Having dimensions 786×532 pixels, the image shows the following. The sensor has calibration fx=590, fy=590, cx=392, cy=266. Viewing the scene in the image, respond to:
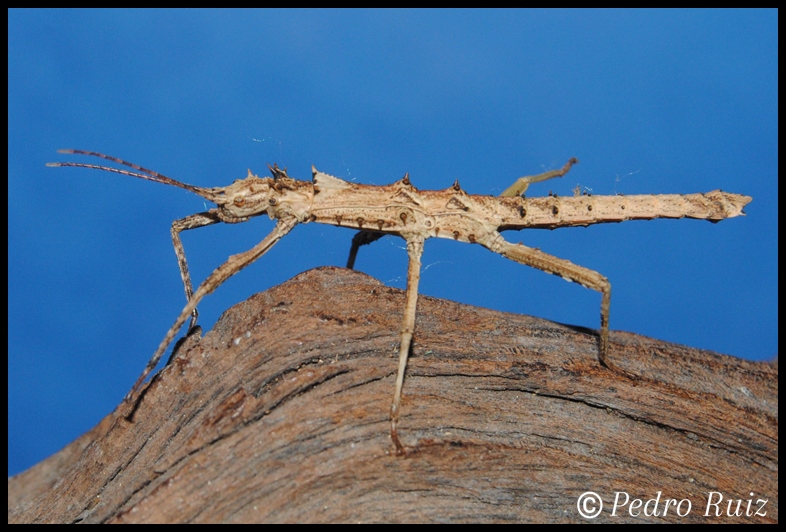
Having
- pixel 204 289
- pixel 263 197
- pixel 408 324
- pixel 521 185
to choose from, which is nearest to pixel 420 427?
pixel 408 324

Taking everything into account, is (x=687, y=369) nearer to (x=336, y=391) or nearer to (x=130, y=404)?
(x=336, y=391)

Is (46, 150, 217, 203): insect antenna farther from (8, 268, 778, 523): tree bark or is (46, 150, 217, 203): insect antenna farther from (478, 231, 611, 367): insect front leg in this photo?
(478, 231, 611, 367): insect front leg

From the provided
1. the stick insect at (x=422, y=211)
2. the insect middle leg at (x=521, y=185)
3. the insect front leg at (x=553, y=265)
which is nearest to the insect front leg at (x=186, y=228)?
the stick insect at (x=422, y=211)

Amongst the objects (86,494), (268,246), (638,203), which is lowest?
(86,494)

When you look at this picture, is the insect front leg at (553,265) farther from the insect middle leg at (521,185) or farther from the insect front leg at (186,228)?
the insect front leg at (186,228)

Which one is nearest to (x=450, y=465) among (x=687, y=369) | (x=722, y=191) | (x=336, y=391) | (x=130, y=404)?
(x=336, y=391)

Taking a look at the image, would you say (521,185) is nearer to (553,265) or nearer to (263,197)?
(553,265)
